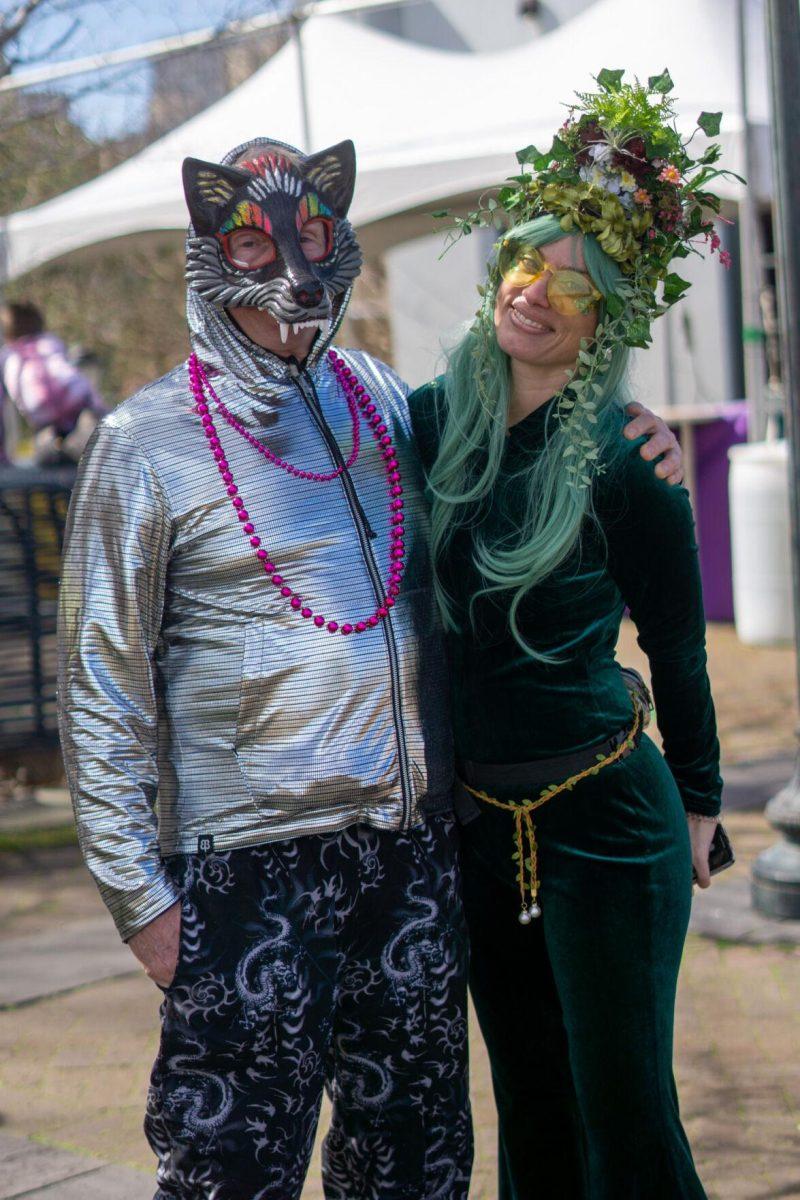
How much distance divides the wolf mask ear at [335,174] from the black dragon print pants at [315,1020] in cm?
97

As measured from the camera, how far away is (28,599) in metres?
6.58

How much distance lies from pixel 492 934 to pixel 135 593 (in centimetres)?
81

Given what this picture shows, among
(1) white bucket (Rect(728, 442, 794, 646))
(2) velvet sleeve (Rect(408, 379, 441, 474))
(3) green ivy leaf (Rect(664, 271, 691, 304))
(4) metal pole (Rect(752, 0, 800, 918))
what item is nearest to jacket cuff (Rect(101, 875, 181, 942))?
(2) velvet sleeve (Rect(408, 379, 441, 474))

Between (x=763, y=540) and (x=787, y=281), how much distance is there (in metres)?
4.06

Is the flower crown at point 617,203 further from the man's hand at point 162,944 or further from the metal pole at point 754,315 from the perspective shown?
the metal pole at point 754,315

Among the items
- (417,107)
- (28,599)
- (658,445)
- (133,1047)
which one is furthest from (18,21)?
(658,445)

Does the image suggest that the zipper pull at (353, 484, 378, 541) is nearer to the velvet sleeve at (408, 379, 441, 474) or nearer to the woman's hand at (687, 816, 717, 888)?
the velvet sleeve at (408, 379, 441, 474)

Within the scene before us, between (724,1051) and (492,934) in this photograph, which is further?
(724,1051)

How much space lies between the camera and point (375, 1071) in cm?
238

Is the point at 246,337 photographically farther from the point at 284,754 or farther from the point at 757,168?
the point at 757,168

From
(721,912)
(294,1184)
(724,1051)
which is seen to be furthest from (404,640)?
(721,912)

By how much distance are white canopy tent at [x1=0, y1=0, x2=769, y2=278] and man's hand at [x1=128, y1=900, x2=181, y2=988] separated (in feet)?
20.5

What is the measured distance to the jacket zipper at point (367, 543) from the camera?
7.65 ft

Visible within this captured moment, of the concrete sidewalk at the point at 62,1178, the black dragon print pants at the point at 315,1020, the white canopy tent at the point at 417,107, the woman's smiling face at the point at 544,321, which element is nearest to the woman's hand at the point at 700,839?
the black dragon print pants at the point at 315,1020
